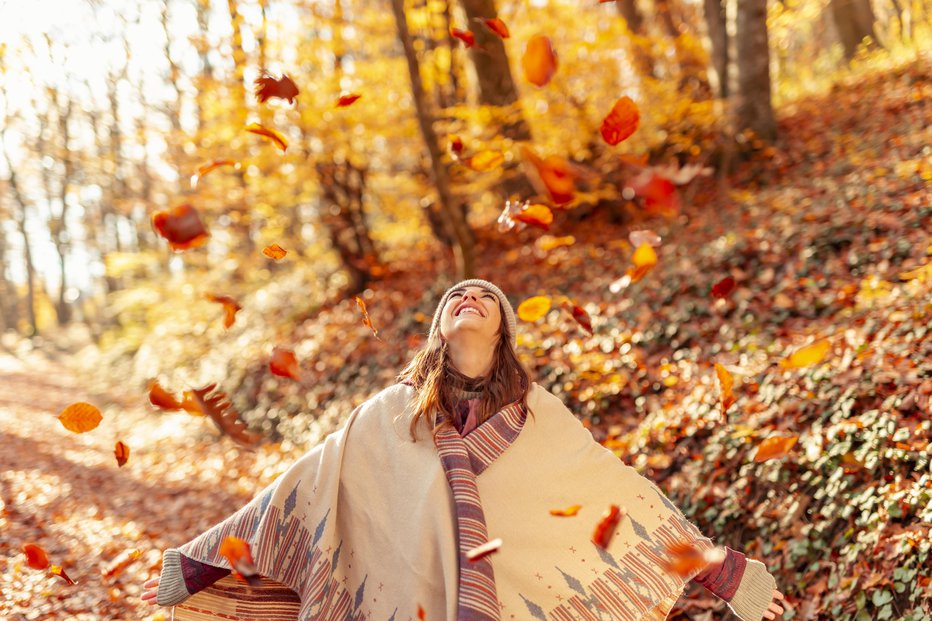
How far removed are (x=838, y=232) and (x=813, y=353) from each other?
202cm

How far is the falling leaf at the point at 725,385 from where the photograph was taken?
4.83 m

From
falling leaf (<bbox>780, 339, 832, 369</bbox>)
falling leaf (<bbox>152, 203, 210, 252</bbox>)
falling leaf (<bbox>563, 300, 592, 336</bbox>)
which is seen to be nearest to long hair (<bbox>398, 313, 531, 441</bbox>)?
falling leaf (<bbox>152, 203, 210, 252</bbox>)

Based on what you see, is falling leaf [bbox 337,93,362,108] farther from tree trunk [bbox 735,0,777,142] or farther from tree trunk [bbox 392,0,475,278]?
tree trunk [bbox 735,0,777,142]

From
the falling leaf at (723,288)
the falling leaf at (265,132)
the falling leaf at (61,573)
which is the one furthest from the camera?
the falling leaf at (723,288)

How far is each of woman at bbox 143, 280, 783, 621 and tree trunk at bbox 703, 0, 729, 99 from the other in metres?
8.38

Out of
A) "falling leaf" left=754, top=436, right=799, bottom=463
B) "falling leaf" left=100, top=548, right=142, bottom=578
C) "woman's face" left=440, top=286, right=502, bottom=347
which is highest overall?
"woman's face" left=440, top=286, right=502, bottom=347

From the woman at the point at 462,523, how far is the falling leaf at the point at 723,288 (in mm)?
3641

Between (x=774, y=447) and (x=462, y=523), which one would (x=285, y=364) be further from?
(x=462, y=523)

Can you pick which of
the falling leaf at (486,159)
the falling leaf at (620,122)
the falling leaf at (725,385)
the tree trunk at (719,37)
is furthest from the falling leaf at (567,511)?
the tree trunk at (719,37)

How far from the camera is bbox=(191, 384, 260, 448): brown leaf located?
14.4 feet

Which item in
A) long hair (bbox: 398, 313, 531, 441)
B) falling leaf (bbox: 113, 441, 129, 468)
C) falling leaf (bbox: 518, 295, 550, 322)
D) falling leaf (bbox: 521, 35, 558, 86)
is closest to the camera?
long hair (bbox: 398, 313, 531, 441)

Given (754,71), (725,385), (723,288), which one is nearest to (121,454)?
(725,385)

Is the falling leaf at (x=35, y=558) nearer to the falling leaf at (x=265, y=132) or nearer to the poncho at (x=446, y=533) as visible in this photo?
the poncho at (x=446, y=533)

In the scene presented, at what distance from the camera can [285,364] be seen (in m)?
8.90
